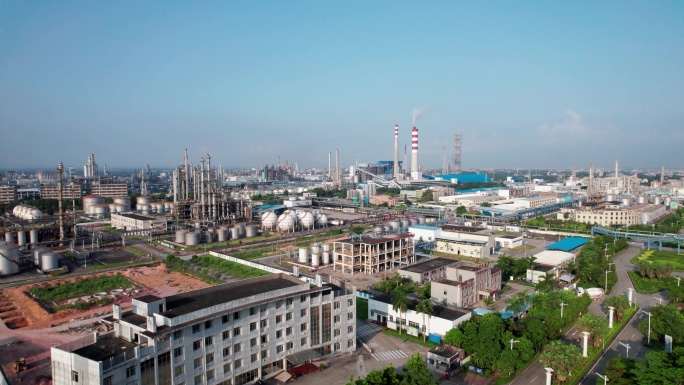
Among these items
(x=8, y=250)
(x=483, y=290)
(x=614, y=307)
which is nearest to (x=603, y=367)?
(x=614, y=307)

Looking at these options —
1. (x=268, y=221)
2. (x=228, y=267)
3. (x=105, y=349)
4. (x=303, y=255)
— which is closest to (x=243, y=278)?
(x=228, y=267)

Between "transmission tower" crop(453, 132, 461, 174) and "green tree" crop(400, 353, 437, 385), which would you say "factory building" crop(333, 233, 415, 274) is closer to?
"green tree" crop(400, 353, 437, 385)

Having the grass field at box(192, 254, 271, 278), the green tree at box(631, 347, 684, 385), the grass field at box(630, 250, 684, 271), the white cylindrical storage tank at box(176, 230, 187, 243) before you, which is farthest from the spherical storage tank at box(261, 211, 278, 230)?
the green tree at box(631, 347, 684, 385)

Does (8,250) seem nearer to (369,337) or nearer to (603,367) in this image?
(369,337)

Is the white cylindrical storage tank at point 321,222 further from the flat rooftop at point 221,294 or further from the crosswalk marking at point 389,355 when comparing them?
the crosswalk marking at point 389,355

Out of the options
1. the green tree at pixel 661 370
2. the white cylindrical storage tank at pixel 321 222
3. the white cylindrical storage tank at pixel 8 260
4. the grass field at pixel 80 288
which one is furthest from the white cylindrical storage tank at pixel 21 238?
the green tree at pixel 661 370

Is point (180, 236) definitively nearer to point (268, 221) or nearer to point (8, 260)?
point (268, 221)

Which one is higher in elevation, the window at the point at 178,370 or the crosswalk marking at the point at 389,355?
the window at the point at 178,370
